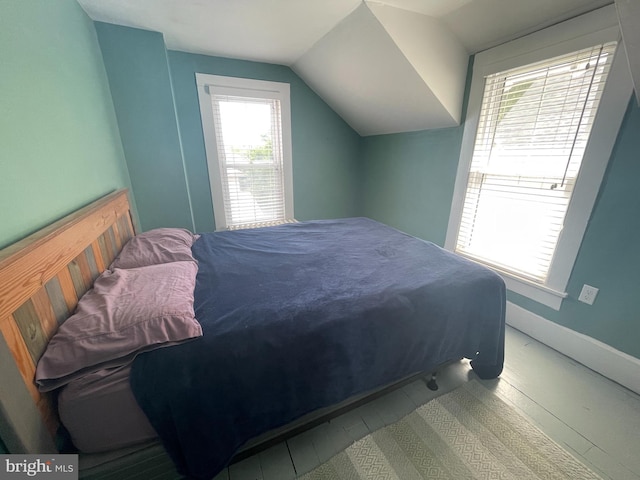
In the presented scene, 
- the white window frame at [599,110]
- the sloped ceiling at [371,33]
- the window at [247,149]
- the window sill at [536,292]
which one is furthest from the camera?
the window at [247,149]

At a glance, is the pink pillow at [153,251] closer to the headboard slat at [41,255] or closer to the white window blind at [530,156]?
the headboard slat at [41,255]

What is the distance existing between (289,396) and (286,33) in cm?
266

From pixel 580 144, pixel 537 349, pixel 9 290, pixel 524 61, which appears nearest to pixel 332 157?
pixel 524 61

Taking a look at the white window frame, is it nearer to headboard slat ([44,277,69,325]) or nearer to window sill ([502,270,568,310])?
window sill ([502,270,568,310])

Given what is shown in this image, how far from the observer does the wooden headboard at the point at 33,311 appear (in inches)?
25.1

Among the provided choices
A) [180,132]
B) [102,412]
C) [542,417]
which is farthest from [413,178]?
[102,412]

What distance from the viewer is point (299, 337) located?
1.05m

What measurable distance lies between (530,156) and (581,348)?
1.39 m

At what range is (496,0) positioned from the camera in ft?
5.34

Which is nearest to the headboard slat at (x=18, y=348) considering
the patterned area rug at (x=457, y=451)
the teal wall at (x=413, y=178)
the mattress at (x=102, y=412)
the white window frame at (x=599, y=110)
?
the mattress at (x=102, y=412)

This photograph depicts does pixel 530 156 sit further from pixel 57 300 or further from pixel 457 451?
pixel 57 300

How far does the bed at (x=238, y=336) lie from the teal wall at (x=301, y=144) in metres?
1.26

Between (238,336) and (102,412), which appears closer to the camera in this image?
(102,412)

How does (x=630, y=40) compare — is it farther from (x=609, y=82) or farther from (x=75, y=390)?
(x=75, y=390)
